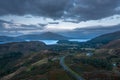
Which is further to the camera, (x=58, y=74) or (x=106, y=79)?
(x=58, y=74)

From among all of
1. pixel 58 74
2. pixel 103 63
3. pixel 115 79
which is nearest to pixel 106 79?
pixel 115 79

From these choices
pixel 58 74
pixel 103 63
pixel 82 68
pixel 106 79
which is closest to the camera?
pixel 106 79

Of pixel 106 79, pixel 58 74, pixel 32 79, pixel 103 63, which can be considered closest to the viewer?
pixel 106 79

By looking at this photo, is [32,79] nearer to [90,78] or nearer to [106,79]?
[90,78]

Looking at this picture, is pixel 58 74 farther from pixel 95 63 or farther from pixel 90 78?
pixel 95 63

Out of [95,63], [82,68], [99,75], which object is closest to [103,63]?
[95,63]

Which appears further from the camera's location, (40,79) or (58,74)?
(58,74)

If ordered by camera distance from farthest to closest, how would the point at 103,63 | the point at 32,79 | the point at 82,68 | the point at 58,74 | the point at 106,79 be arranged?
1. the point at 103,63
2. the point at 82,68
3. the point at 58,74
4. the point at 32,79
5. the point at 106,79

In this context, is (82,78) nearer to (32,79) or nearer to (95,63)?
(32,79)

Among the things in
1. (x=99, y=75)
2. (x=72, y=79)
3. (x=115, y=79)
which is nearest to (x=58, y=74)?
(x=72, y=79)
